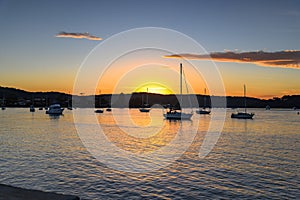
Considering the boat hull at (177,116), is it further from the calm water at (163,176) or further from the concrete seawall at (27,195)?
the concrete seawall at (27,195)

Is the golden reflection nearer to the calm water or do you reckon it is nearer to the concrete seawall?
the calm water

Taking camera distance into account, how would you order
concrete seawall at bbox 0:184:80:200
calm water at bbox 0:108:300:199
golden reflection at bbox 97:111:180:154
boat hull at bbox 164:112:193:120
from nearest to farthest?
concrete seawall at bbox 0:184:80:200 < calm water at bbox 0:108:300:199 < golden reflection at bbox 97:111:180:154 < boat hull at bbox 164:112:193:120

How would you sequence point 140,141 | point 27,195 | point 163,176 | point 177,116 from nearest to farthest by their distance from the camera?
point 27,195
point 163,176
point 140,141
point 177,116

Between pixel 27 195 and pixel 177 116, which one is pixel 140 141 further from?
pixel 177 116

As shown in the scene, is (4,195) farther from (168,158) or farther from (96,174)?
(168,158)

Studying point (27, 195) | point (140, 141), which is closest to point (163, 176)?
point (27, 195)

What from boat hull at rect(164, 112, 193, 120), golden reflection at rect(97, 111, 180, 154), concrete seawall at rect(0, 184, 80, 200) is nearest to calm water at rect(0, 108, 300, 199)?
golden reflection at rect(97, 111, 180, 154)

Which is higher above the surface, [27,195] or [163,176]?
[27,195]

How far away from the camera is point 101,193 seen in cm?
1841

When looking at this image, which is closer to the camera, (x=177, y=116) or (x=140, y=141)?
(x=140, y=141)

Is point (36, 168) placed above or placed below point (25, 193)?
below

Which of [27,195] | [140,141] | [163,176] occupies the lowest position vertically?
[140,141]

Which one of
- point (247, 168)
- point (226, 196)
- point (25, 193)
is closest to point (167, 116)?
point (247, 168)

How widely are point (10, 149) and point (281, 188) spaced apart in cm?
3025
